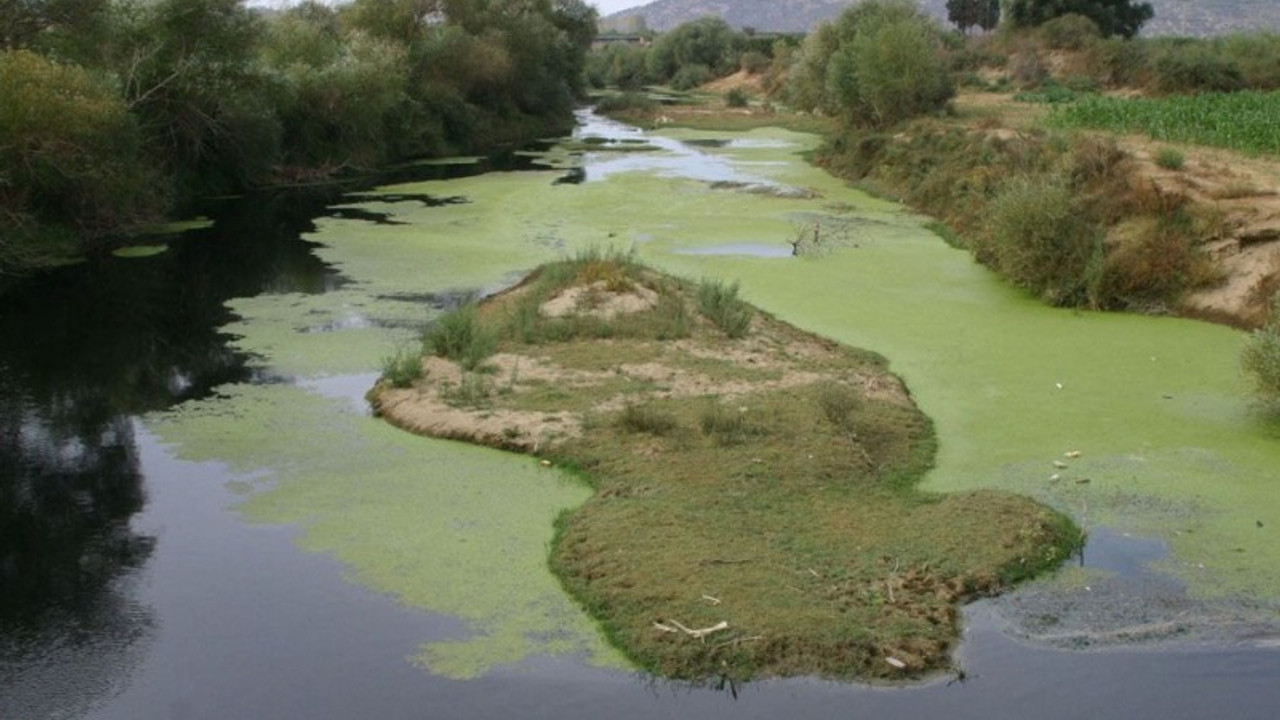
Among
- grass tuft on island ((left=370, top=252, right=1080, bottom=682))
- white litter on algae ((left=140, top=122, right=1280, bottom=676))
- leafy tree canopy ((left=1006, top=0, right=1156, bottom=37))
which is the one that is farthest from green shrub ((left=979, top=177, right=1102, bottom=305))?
leafy tree canopy ((left=1006, top=0, right=1156, bottom=37))

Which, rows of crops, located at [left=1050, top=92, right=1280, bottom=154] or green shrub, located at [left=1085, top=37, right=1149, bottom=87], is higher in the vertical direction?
green shrub, located at [left=1085, top=37, right=1149, bottom=87]

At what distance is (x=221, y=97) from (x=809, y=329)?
56.9 feet

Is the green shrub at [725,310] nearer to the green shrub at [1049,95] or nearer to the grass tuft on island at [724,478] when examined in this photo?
the grass tuft on island at [724,478]

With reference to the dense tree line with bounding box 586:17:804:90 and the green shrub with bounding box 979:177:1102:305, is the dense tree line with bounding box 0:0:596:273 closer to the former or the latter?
the green shrub with bounding box 979:177:1102:305

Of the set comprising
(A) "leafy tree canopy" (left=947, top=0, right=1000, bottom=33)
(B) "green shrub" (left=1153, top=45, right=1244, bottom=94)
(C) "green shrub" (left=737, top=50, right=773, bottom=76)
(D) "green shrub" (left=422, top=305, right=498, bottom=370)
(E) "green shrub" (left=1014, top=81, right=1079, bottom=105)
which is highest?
(A) "leafy tree canopy" (left=947, top=0, right=1000, bottom=33)

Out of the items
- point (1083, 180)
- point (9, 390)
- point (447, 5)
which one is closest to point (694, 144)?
point (447, 5)

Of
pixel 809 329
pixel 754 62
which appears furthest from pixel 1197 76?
pixel 754 62

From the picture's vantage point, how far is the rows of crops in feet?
76.6

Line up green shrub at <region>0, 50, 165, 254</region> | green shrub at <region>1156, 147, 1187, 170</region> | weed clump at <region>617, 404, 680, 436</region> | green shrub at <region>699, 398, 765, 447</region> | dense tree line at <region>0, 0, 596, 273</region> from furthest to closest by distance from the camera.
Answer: dense tree line at <region>0, 0, 596, 273</region> → green shrub at <region>1156, 147, 1187, 170</region> → green shrub at <region>0, 50, 165, 254</region> → weed clump at <region>617, 404, 680, 436</region> → green shrub at <region>699, 398, 765, 447</region>

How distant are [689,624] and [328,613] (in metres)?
2.37

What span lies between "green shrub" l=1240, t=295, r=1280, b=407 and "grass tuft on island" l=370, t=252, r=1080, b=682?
3.12 metres

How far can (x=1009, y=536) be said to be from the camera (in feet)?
29.9

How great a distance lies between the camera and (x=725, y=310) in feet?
48.2

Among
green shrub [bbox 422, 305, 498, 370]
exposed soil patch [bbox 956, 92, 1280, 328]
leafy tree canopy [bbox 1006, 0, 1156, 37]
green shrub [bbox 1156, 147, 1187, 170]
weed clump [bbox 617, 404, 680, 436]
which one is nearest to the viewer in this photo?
weed clump [bbox 617, 404, 680, 436]
